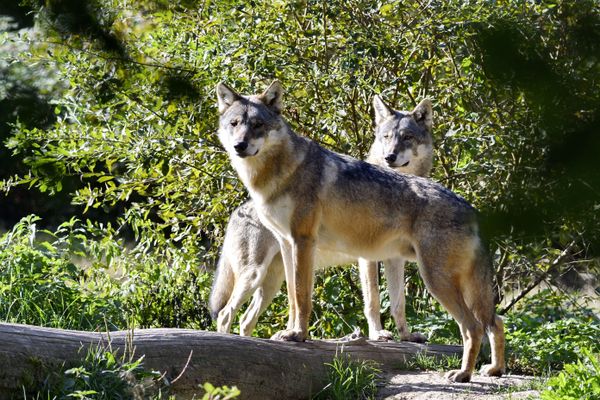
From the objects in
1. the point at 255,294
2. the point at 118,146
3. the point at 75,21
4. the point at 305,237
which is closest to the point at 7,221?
the point at 118,146

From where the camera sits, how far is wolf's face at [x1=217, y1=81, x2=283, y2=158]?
6.35 metres

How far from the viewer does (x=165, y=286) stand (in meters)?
7.72

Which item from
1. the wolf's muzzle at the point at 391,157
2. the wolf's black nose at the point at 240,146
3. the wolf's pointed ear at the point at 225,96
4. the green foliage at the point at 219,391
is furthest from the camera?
the wolf's muzzle at the point at 391,157

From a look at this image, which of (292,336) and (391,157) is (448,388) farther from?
(391,157)

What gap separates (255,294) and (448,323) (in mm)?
1634

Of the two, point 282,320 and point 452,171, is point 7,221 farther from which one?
point 452,171

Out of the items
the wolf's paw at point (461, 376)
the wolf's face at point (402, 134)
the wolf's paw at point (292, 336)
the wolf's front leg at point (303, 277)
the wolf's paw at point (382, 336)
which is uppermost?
the wolf's face at point (402, 134)

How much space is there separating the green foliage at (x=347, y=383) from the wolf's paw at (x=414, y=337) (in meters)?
1.15

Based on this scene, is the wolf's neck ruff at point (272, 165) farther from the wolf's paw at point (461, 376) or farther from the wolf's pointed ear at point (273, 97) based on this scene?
the wolf's paw at point (461, 376)

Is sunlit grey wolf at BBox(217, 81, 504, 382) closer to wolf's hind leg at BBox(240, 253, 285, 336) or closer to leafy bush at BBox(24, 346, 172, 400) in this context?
wolf's hind leg at BBox(240, 253, 285, 336)

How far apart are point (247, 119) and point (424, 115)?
2138 millimetres

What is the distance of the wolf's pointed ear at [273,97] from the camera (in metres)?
6.63

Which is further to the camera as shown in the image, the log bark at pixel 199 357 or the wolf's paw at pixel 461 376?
the wolf's paw at pixel 461 376

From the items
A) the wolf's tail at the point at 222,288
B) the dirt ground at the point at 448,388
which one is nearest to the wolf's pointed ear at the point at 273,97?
the wolf's tail at the point at 222,288
